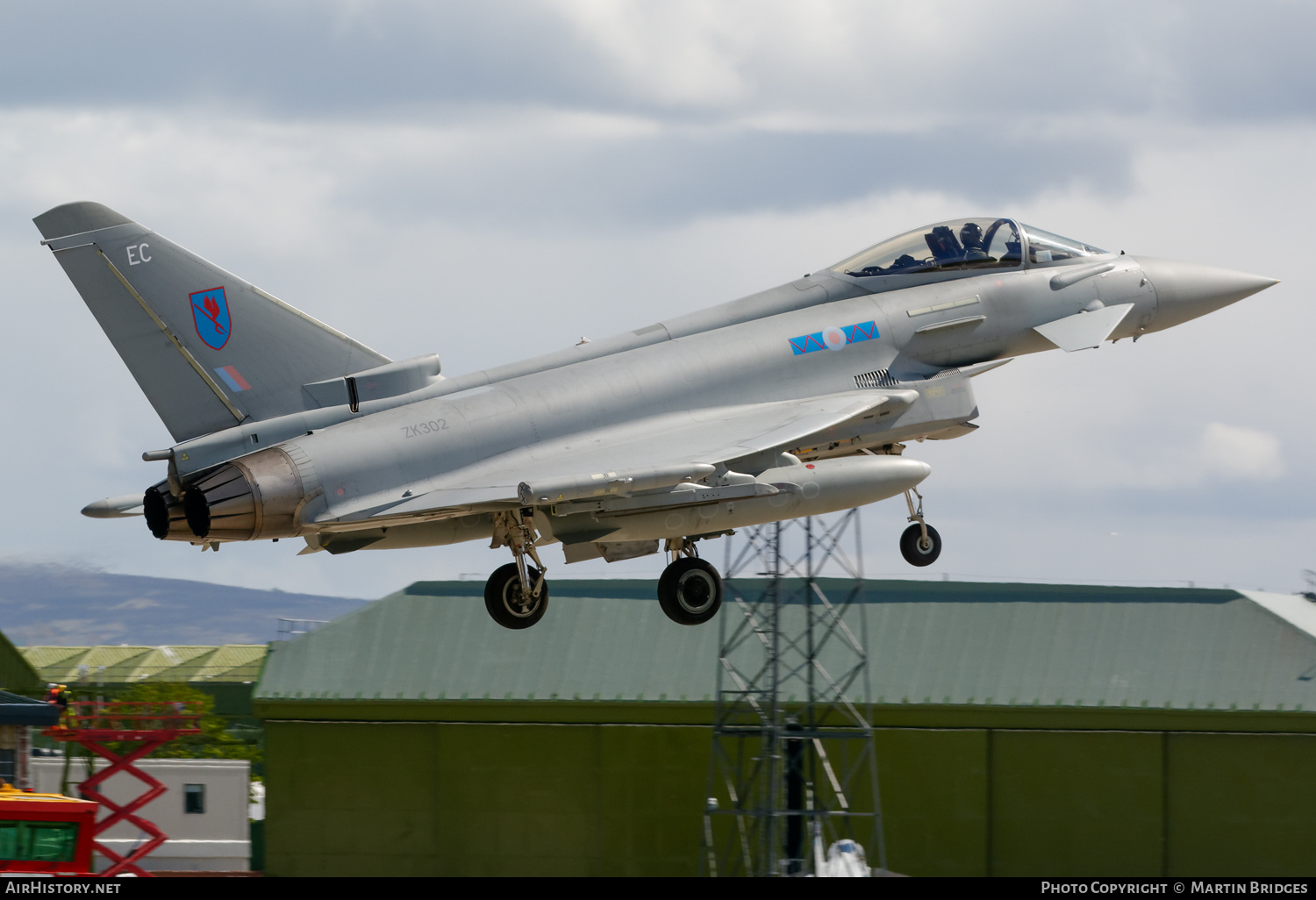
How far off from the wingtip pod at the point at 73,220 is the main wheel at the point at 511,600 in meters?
6.04

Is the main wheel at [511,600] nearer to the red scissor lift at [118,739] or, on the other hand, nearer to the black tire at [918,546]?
the black tire at [918,546]

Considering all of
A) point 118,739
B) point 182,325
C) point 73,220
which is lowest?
point 118,739

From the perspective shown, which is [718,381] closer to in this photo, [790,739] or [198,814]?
[790,739]

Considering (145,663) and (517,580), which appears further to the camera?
(145,663)

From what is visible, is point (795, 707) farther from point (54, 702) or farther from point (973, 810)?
point (54, 702)

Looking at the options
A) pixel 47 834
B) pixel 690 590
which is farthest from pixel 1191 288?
pixel 47 834

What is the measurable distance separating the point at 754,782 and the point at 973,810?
15.0 feet

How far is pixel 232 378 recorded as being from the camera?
1875 cm

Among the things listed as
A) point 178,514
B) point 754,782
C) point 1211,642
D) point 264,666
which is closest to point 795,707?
point 754,782

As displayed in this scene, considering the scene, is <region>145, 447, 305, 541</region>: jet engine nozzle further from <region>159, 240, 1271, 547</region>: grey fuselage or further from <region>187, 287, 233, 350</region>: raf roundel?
<region>187, 287, 233, 350</region>: raf roundel

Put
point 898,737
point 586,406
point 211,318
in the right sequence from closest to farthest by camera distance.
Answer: point 211,318, point 586,406, point 898,737

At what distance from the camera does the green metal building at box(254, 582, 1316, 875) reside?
33031 mm

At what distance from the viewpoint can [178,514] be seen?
18.1 meters

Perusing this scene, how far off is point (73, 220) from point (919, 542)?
1162cm
